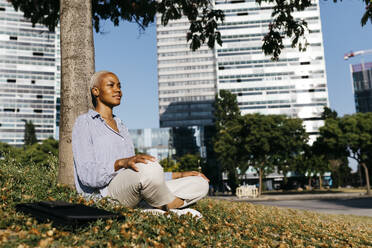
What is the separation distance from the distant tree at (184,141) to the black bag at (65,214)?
297ft

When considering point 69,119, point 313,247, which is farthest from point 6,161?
point 313,247

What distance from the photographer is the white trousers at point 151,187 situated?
9.37ft

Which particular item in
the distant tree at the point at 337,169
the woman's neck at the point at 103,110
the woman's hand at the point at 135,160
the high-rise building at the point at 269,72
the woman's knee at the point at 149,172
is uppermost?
the high-rise building at the point at 269,72

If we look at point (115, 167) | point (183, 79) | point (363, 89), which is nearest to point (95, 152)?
point (115, 167)

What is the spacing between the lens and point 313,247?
3.71m

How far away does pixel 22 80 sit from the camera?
106375 mm

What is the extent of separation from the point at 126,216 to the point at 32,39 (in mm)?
122163

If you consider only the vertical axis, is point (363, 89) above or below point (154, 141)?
above

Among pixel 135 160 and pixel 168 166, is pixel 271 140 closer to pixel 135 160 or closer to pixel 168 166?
pixel 168 166

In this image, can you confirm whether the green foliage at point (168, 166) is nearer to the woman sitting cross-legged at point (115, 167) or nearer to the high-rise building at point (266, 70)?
the high-rise building at point (266, 70)

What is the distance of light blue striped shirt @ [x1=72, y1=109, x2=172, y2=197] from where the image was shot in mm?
3230

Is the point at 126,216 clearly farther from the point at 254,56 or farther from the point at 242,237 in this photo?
the point at 254,56

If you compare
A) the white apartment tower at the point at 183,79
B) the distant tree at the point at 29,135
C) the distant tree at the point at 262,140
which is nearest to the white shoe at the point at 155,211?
the distant tree at the point at 262,140

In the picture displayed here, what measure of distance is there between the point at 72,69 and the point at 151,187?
298 centimetres
